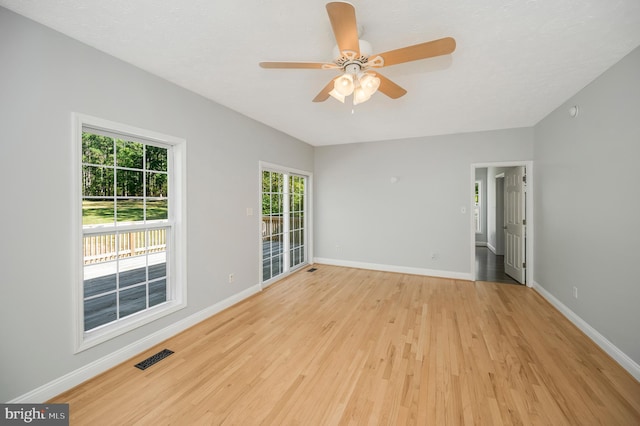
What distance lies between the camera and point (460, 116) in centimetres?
366

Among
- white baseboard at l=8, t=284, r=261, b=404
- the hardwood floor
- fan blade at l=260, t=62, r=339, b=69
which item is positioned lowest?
the hardwood floor

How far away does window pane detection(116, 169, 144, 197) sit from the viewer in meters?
2.34

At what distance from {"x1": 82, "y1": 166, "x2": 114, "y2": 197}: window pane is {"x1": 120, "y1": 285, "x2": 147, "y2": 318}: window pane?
4.68 feet

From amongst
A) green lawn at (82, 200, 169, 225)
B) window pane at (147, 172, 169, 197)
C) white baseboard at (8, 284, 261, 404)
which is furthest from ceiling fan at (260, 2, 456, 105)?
white baseboard at (8, 284, 261, 404)

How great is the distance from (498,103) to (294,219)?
3.72 meters

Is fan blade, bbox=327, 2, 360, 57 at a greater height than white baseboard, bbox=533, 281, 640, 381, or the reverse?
fan blade, bbox=327, 2, 360, 57

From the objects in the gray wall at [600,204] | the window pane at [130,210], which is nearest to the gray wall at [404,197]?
the gray wall at [600,204]

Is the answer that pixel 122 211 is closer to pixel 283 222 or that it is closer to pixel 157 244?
pixel 157 244

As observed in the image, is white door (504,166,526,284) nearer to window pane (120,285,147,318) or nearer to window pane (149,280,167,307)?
window pane (149,280,167,307)

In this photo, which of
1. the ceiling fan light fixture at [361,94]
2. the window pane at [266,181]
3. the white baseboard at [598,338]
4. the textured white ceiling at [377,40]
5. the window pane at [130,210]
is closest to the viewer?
the textured white ceiling at [377,40]

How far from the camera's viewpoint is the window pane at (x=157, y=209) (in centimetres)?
260

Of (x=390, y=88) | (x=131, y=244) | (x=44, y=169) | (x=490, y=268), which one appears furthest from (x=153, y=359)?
(x=490, y=268)

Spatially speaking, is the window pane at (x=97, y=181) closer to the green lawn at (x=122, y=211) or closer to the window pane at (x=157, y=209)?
the green lawn at (x=122, y=211)

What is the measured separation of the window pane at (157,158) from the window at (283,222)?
5.29 ft
